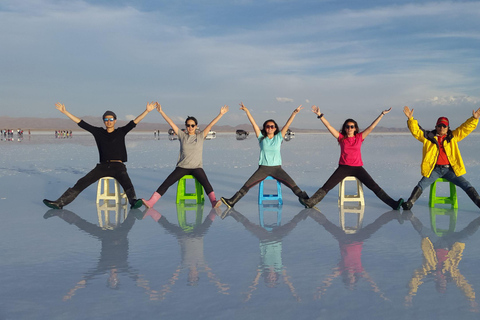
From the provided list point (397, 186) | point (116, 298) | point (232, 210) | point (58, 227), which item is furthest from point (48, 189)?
point (397, 186)

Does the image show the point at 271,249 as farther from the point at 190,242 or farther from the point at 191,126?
the point at 191,126

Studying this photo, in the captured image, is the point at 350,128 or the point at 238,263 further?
the point at 350,128

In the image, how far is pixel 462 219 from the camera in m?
7.29

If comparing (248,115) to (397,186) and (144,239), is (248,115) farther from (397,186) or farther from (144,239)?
(397,186)

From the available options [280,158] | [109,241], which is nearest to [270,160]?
[280,158]

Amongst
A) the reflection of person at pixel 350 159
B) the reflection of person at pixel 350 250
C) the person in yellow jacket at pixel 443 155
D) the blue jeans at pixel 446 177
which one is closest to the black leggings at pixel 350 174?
the reflection of person at pixel 350 159

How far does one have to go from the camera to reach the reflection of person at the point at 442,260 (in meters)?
4.05

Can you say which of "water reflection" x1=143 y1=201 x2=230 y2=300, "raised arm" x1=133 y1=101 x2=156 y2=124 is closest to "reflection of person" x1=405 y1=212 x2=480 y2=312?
"water reflection" x1=143 y1=201 x2=230 y2=300

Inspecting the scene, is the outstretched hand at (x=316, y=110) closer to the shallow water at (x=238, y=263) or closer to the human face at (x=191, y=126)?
the shallow water at (x=238, y=263)

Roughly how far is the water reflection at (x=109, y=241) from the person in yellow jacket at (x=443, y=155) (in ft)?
16.4

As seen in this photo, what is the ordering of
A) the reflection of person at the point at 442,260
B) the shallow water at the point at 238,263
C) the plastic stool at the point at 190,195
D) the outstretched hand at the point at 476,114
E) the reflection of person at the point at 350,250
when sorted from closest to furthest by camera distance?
the shallow water at the point at 238,263
the reflection of person at the point at 442,260
the reflection of person at the point at 350,250
the outstretched hand at the point at 476,114
the plastic stool at the point at 190,195

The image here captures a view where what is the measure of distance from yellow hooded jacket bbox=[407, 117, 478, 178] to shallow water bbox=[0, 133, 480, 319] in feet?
2.66

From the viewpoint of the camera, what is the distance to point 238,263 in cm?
481

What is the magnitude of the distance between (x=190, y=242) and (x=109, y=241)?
3.61 ft
